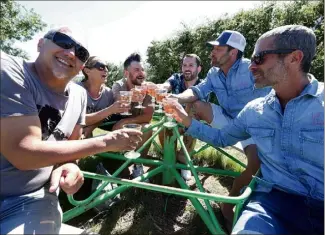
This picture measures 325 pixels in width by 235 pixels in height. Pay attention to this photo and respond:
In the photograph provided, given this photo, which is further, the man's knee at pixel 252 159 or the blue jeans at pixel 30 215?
the man's knee at pixel 252 159

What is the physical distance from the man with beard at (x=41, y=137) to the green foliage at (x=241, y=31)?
8059mm

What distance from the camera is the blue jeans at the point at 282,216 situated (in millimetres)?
1865

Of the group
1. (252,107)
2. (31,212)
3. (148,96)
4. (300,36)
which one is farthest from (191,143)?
(31,212)

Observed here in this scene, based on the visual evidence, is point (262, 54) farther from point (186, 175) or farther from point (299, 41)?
point (186, 175)

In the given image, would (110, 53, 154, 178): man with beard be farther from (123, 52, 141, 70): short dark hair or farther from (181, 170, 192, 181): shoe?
(181, 170, 192, 181): shoe

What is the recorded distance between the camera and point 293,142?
7.08ft

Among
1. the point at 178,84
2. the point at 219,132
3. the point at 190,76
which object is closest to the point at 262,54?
the point at 219,132

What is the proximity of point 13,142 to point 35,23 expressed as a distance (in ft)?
71.9

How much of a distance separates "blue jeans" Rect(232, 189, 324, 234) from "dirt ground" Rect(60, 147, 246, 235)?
3.80 feet

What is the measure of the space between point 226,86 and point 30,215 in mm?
3309

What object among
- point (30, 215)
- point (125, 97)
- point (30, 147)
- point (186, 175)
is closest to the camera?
point (30, 147)

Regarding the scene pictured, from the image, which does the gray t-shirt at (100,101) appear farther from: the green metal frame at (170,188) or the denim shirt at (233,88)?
the denim shirt at (233,88)

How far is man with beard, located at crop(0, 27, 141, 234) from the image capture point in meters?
1.79

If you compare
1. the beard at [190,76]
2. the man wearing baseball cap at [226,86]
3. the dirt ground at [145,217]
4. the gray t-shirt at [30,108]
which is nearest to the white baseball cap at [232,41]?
the man wearing baseball cap at [226,86]
